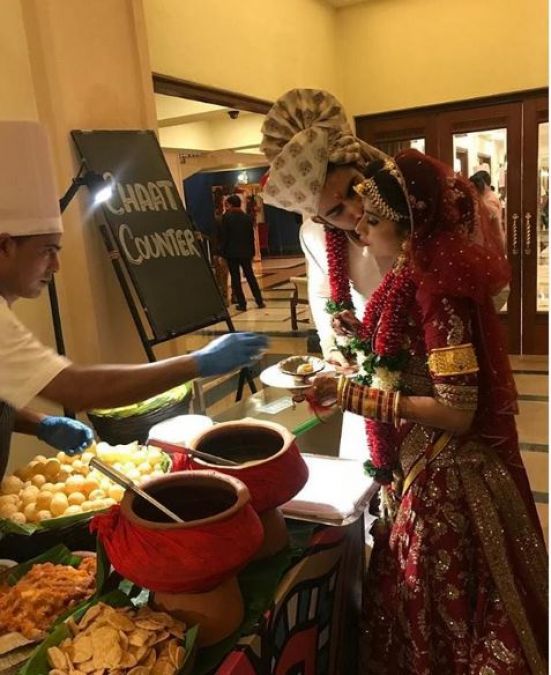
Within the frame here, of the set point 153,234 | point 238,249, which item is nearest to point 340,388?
point 153,234

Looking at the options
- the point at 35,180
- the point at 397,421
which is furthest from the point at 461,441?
the point at 35,180

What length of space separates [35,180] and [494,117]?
4.15 meters

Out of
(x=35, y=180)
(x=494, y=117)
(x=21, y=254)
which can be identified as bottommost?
(x=21, y=254)

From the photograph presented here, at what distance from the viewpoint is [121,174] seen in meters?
2.50

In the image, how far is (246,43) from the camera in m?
3.64

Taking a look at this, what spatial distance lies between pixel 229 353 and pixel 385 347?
1.14 feet

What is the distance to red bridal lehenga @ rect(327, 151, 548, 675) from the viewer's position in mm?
1217

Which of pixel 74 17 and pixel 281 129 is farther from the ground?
pixel 74 17

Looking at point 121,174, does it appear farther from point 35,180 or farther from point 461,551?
point 461,551

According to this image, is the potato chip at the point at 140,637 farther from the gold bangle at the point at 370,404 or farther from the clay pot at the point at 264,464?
the gold bangle at the point at 370,404

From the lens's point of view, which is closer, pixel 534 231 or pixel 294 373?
pixel 294 373

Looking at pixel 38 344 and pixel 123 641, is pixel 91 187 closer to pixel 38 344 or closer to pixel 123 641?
pixel 38 344

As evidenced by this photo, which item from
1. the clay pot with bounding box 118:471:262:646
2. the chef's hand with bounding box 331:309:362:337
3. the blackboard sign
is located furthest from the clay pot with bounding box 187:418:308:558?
the blackboard sign

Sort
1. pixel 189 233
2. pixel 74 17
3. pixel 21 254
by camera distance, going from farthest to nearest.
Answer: pixel 189 233, pixel 74 17, pixel 21 254
